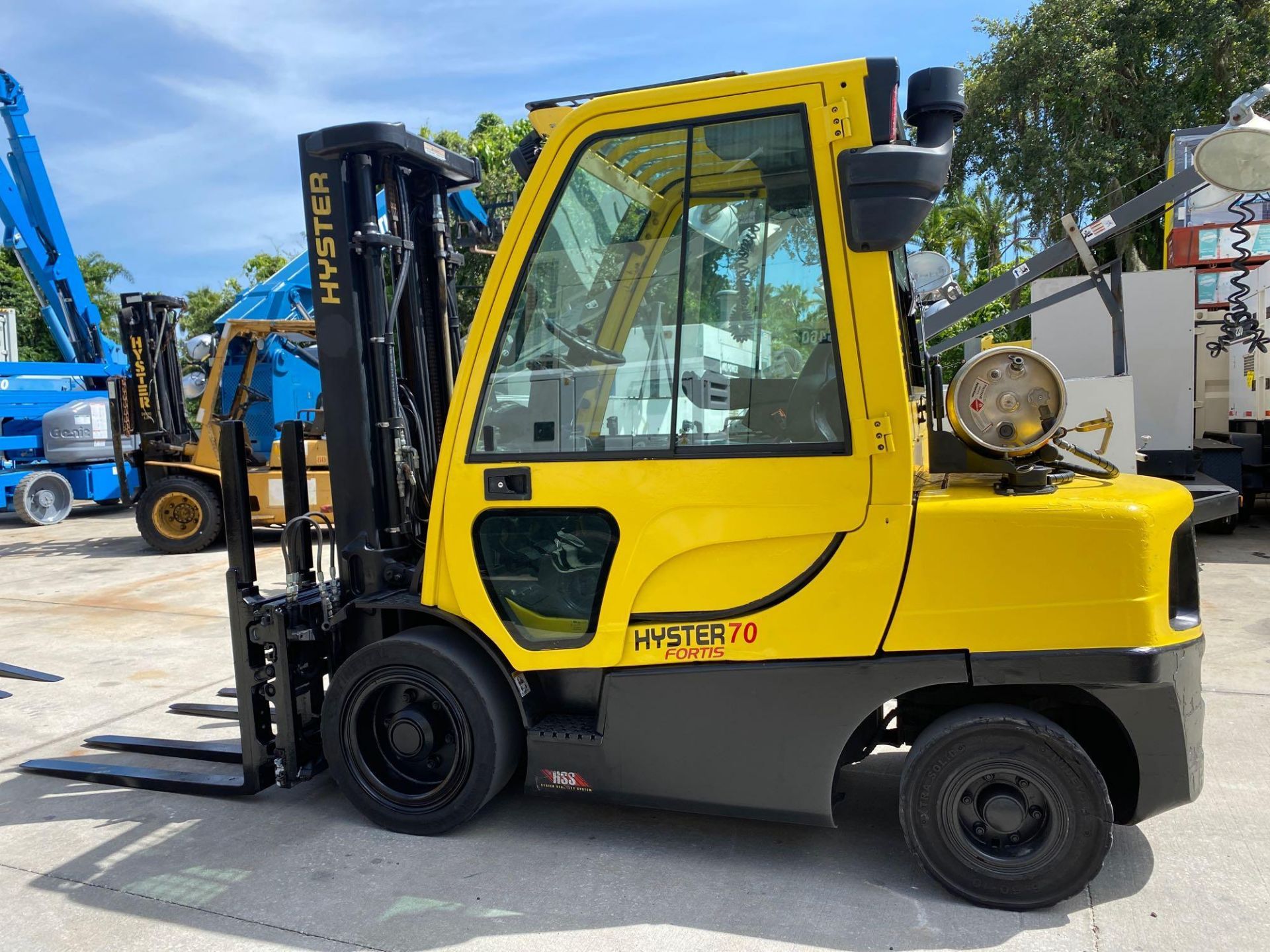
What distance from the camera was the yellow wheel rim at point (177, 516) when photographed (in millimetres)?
11969

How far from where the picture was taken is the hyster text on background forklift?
2.85m

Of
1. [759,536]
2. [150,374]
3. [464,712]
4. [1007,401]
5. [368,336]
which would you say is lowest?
[464,712]

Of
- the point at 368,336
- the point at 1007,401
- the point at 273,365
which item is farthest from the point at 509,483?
the point at 273,365

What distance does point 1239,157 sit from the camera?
4164 mm

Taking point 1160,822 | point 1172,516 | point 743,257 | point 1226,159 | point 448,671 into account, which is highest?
point 1226,159

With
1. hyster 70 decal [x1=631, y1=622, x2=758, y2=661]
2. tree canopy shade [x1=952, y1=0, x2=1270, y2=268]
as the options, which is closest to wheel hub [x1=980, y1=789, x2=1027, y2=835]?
hyster 70 decal [x1=631, y1=622, x2=758, y2=661]

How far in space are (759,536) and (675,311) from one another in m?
0.76

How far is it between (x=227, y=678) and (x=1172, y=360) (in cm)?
901

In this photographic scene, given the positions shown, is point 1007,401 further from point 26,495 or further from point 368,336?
point 26,495

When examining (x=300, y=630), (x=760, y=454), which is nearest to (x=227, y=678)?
(x=300, y=630)

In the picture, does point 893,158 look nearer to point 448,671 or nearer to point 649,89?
point 649,89

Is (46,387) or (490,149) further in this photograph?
(490,149)

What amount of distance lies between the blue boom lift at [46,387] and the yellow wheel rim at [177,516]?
3.70 m

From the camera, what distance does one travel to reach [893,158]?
8.96ft
